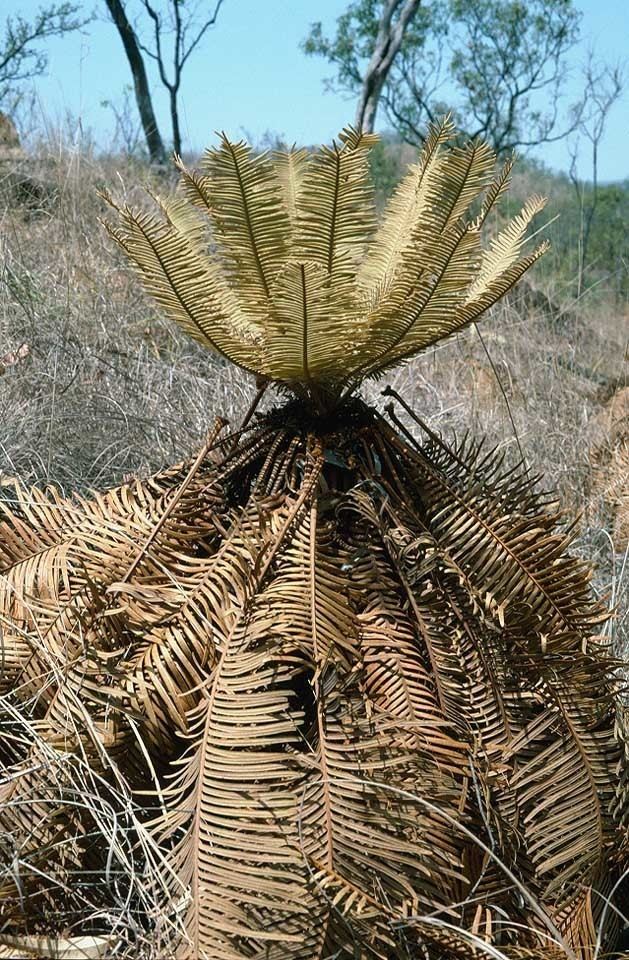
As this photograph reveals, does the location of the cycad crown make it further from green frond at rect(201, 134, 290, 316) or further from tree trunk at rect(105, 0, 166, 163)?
tree trunk at rect(105, 0, 166, 163)

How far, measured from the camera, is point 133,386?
8.27 ft

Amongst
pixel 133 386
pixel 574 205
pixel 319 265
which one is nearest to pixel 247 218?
pixel 319 265

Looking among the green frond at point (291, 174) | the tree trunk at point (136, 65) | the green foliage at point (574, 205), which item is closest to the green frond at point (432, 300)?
the green frond at point (291, 174)

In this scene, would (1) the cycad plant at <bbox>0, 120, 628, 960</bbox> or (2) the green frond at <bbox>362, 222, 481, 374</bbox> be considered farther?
(2) the green frond at <bbox>362, 222, 481, 374</bbox>

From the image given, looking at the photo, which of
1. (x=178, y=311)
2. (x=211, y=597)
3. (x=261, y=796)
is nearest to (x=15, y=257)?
(x=178, y=311)

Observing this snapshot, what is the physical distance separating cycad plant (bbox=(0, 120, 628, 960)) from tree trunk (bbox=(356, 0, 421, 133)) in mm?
7021

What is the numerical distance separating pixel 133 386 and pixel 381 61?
6.43 metres

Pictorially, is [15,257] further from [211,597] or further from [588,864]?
[588,864]

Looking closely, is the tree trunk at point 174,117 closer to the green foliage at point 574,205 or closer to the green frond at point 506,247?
the green foliage at point 574,205

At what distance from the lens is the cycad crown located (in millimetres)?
A: 1011

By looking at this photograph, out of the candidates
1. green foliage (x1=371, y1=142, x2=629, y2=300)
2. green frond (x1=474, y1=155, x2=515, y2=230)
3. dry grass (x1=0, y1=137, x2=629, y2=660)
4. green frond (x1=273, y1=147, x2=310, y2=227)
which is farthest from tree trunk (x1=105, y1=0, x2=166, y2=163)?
green frond (x1=474, y1=155, x2=515, y2=230)

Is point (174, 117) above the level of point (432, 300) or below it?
above

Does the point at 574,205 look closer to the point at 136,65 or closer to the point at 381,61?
the point at 381,61

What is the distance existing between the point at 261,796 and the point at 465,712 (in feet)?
0.90
